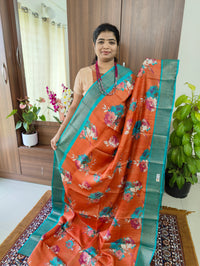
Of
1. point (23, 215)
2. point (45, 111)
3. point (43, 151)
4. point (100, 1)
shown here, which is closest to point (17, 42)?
point (45, 111)

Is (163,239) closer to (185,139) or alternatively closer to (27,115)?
(185,139)

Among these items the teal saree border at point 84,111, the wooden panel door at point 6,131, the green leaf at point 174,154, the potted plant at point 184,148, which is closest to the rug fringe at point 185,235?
the potted plant at point 184,148

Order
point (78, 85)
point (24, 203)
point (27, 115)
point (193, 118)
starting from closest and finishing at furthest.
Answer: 1. point (78, 85)
2. point (193, 118)
3. point (24, 203)
4. point (27, 115)

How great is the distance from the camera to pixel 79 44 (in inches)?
63.2

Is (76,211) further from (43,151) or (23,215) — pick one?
(43,151)

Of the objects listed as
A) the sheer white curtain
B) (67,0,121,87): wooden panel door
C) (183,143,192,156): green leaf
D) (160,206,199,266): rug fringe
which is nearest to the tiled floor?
(160,206,199,266): rug fringe

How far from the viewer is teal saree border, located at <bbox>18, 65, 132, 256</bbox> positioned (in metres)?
1.15

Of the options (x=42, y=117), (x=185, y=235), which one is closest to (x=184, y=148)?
(x=185, y=235)

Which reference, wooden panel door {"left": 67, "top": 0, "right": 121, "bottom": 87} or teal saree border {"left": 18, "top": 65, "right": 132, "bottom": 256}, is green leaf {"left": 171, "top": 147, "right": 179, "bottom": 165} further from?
wooden panel door {"left": 67, "top": 0, "right": 121, "bottom": 87}

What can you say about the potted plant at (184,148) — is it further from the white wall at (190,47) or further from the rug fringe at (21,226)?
the rug fringe at (21,226)

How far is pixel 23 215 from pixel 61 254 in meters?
0.57

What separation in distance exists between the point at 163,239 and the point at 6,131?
1776 millimetres

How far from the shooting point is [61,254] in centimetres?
115

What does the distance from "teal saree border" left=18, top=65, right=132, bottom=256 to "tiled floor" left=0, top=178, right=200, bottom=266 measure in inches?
10.1
